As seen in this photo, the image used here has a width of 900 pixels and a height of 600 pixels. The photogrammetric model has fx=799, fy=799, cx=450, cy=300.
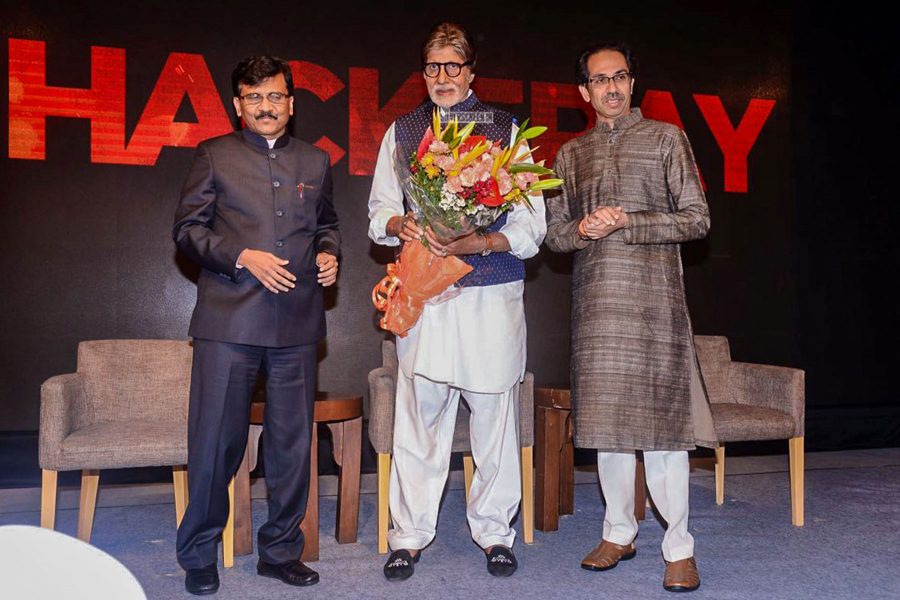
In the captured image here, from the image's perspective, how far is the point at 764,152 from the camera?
17.6ft

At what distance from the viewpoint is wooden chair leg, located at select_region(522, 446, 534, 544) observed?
3266mm

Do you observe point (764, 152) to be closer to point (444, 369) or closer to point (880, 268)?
point (880, 268)

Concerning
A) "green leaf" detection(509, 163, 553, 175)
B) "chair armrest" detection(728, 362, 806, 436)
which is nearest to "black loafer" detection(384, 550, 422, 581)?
"green leaf" detection(509, 163, 553, 175)

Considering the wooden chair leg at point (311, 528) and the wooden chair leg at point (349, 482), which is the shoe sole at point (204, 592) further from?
the wooden chair leg at point (349, 482)

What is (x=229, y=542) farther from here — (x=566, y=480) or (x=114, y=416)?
(x=566, y=480)

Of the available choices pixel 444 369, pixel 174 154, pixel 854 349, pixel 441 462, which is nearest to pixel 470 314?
pixel 444 369

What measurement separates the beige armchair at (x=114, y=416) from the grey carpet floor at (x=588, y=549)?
1.04 ft

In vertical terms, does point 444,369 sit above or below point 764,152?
below

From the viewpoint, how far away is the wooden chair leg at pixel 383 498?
3.15 metres

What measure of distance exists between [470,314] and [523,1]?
9.37ft

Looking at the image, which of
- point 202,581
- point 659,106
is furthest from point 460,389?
point 659,106

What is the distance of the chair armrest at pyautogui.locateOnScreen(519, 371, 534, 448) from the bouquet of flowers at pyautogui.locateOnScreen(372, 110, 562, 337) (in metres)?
0.88

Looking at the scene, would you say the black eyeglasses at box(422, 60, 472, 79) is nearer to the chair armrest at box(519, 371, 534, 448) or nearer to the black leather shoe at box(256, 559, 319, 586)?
the chair armrest at box(519, 371, 534, 448)

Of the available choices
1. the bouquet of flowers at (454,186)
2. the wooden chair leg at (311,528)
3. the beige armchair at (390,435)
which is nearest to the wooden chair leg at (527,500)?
the beige armchair at (390,435)
